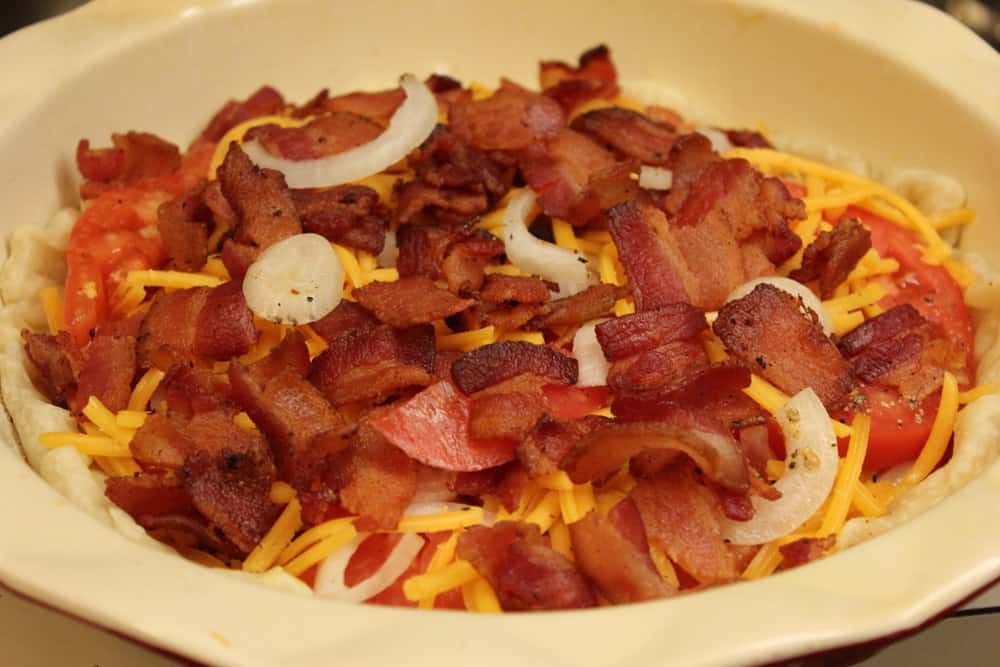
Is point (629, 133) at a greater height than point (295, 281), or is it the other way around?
point (629, 133)

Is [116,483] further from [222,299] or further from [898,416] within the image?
[898,416]

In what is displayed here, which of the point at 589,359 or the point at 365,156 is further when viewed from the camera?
the point at 365,156

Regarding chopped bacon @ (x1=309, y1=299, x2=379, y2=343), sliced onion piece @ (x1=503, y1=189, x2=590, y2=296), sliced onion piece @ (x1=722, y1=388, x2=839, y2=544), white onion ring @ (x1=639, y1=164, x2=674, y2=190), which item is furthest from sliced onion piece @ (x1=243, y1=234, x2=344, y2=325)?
sliced onion piece @ (x1=722, y1=388, x2=839, y2=544)

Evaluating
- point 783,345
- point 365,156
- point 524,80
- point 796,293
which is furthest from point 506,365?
point 524,80

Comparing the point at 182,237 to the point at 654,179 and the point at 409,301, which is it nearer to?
the point at 409,301

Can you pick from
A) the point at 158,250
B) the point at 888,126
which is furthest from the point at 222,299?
the point at 888,126

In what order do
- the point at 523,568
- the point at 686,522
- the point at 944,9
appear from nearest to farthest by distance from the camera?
the point at 523,568 < the point at 686,522 < the point at 944,9
